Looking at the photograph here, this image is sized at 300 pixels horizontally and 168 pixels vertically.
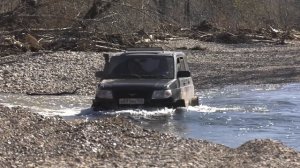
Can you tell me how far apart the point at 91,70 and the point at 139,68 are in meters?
10.7

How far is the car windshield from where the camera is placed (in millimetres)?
17312

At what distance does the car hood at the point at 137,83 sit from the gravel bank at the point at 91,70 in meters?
6.66

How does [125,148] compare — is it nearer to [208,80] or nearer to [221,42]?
[208,80]

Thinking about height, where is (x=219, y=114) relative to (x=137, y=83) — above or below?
below

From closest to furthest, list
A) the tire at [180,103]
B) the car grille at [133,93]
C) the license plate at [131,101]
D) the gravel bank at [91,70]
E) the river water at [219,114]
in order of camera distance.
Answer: the river water at [219,114]
the car grille at [133,93]
the license plate at [131,101]
the tire at [180,103]
the gravel bank at [91,70]

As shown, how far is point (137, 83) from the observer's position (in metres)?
16.5

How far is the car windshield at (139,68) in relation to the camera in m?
17.3

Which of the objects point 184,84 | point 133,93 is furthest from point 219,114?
point 133,93

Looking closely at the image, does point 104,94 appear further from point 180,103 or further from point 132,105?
point 180,103

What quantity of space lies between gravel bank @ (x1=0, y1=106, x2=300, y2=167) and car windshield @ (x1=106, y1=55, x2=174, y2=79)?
4.56 meters

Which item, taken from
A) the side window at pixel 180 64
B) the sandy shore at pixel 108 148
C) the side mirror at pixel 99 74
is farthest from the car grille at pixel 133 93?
the sandy shore at pixel 108 148

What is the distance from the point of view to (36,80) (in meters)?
25.0

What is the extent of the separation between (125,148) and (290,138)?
15.9 feet

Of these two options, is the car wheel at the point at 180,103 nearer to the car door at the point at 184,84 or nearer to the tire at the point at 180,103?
the tire at the point at 180,103
